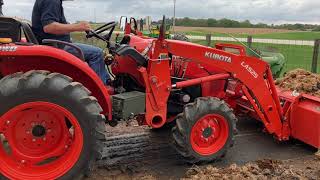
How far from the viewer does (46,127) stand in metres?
4.20

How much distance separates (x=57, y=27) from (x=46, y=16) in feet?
0.55

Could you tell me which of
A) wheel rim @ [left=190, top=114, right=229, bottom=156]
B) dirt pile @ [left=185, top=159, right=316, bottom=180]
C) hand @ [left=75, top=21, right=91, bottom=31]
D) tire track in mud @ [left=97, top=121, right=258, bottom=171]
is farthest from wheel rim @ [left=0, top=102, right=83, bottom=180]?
wheel rim @ [left=190, top=114, right=229, bottom=156]

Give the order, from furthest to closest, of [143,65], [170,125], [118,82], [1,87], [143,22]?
[143,22]
[170,125]
[118,82]
[143,65]
[1,87]

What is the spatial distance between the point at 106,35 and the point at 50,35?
0.78 meters

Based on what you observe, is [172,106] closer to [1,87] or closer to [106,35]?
[106,35]

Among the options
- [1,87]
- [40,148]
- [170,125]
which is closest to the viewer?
[1,87]

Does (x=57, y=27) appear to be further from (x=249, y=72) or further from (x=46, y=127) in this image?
(x=249, y=72)

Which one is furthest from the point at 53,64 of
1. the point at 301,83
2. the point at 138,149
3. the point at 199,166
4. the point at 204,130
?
the point at 301,83

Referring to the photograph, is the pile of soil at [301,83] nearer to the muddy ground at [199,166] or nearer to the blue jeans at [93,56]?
the muddy ground at [199,166]

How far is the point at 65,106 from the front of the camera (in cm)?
399

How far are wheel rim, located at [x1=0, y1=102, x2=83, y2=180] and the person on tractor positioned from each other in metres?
0.86

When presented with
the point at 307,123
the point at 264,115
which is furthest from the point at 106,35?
the point at 307,123

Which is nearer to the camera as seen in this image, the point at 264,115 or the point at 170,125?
the point at 264,115

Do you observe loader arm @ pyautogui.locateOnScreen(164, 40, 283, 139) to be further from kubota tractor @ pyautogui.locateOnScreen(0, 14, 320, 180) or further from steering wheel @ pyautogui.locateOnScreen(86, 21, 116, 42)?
steering wheel @ pyautogui.locateOnScreen(86, 21, 116, 42)
